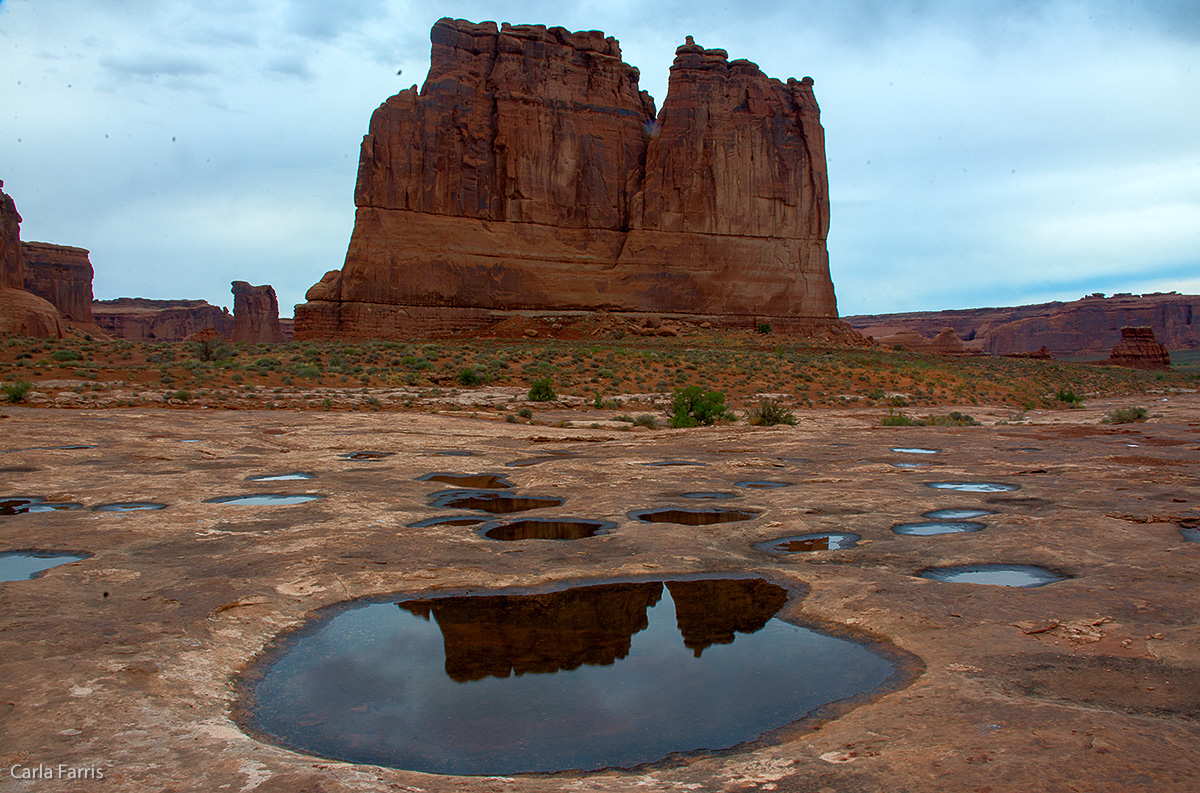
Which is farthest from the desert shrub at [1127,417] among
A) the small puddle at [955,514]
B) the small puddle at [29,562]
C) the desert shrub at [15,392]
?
the desert shrub at [15,392]

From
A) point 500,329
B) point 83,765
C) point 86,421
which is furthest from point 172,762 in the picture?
point 500,329

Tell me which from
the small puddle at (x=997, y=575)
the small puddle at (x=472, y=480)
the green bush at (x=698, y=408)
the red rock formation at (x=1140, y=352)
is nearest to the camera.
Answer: the small puddle at (x=997, y=575)

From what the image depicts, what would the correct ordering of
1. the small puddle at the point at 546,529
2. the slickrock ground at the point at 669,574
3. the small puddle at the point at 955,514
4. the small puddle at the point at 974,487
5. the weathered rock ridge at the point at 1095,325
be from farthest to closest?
the weathered rock ridge at the point at 1095,325 < the small puddle at the point at 974,487 < the small puddle at the point at 955,514 < the small puddle at the point at 546,529 < the slickrock ground at the point at 669,574

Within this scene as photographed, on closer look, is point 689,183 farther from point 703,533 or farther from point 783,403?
point 703,533

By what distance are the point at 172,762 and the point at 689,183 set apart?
179 ft

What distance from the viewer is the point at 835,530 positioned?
6660mm

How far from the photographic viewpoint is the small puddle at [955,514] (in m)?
7.09

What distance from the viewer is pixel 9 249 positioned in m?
57.2

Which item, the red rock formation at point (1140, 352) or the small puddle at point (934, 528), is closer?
the small puddle at point (934, 528)

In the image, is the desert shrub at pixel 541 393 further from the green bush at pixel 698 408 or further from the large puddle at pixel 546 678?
the large puddle at pixel 546 678

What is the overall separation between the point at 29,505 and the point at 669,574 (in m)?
6.06

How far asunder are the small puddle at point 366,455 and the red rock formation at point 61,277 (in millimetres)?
81118

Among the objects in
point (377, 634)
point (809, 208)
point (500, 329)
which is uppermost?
point (809, 208)

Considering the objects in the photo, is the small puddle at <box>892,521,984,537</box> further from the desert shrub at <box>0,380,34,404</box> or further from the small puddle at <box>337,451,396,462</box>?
the desert shrub at <box>0,380,34,404</box>
